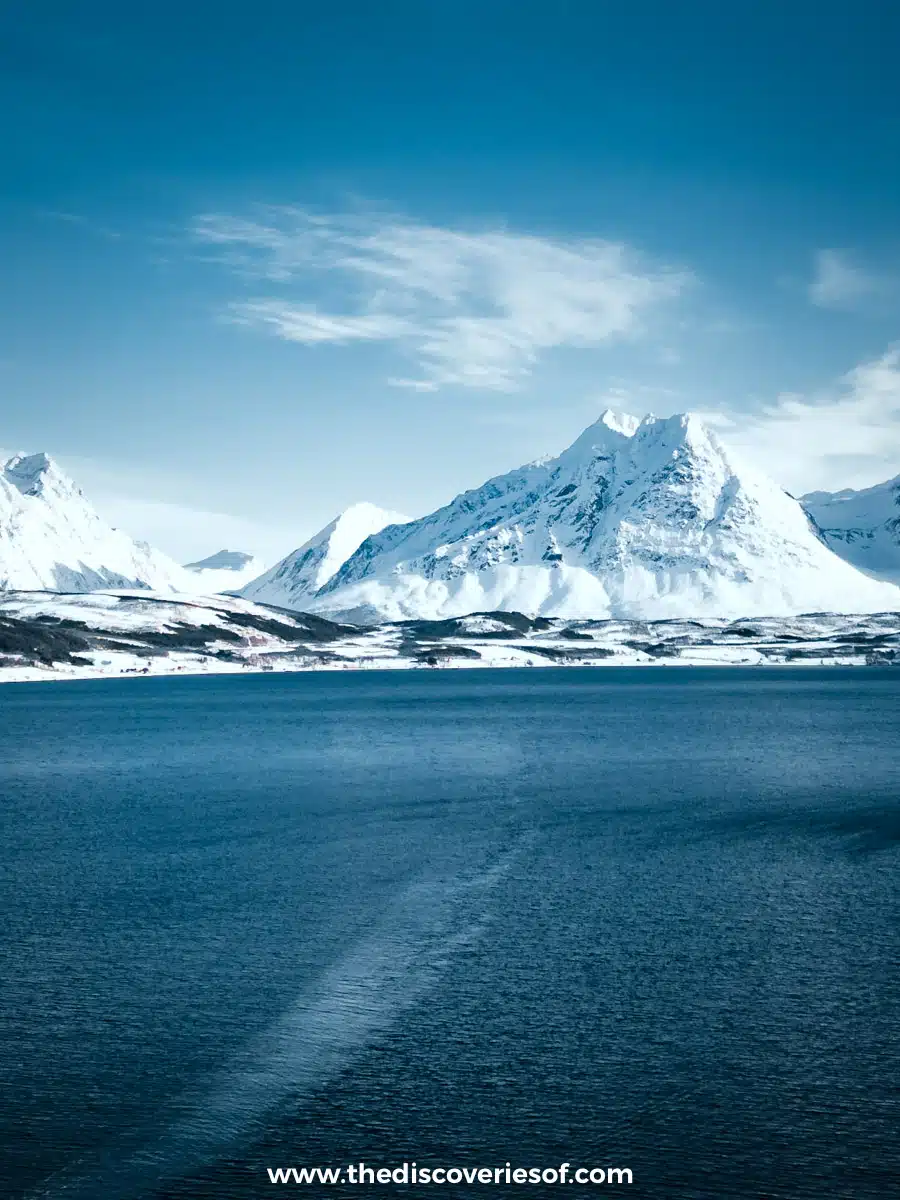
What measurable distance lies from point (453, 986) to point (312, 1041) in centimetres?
552

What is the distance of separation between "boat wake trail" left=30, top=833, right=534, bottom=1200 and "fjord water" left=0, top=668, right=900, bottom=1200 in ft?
0.30

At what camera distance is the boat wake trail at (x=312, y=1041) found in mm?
21781

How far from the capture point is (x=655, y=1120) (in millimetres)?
23906

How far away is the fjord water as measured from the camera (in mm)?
22812

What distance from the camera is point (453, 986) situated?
3272 cm

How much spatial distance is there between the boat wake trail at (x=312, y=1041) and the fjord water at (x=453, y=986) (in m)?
0.09

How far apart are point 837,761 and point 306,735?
5278 centimetres

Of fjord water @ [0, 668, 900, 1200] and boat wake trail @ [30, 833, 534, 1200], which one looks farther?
fjord water @ [0, 668, 900, 1200]

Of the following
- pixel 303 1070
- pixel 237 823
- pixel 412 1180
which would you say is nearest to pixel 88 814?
pixel 237 823

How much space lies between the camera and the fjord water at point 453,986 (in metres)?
22.8

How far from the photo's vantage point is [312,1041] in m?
28.4

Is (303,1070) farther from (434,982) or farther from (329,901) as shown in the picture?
(329,901)

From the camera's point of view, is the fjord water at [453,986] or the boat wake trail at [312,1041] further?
the fjord water at [453,986]

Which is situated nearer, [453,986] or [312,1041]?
[312,1041]
